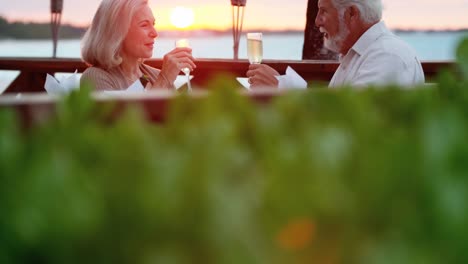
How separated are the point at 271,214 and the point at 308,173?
0.02 m

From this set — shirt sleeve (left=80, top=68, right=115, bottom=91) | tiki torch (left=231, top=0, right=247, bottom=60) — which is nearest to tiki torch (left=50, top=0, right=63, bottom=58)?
tiki torch (left=231, top=0, right=247, bottom=60)

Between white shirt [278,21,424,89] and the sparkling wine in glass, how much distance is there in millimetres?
502

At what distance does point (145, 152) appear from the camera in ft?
1.03

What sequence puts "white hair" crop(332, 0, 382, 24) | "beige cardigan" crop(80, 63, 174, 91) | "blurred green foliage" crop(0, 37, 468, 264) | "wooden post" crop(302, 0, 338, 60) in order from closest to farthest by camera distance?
"blurred green foliage" crop(0, 37, 468, 264) → "white hair" crop(332, 0, 382, 24) → "beige cardigan" crop(80, 63, 174, 91) → "wooden post" crop(302, 0, 338, 60)

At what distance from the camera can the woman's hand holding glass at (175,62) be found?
440 cm

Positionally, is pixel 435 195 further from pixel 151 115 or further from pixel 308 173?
pixel 151 115

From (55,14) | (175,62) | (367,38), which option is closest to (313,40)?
(55,14)

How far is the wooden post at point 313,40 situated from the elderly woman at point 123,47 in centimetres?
250

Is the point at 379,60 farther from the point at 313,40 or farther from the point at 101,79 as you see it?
the point at 313,40

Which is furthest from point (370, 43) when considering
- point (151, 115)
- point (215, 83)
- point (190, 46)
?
point (215, 83)

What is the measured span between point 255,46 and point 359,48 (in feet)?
2.00

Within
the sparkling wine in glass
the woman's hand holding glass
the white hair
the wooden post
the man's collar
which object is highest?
the white hair

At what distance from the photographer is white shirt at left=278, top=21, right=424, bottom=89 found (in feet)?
11.6

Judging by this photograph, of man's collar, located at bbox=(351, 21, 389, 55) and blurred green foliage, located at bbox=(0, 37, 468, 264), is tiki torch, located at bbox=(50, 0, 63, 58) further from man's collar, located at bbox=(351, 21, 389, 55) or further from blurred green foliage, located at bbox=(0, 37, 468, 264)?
blurred green foliage, located at bbox=(0, 37, 468, 264)
